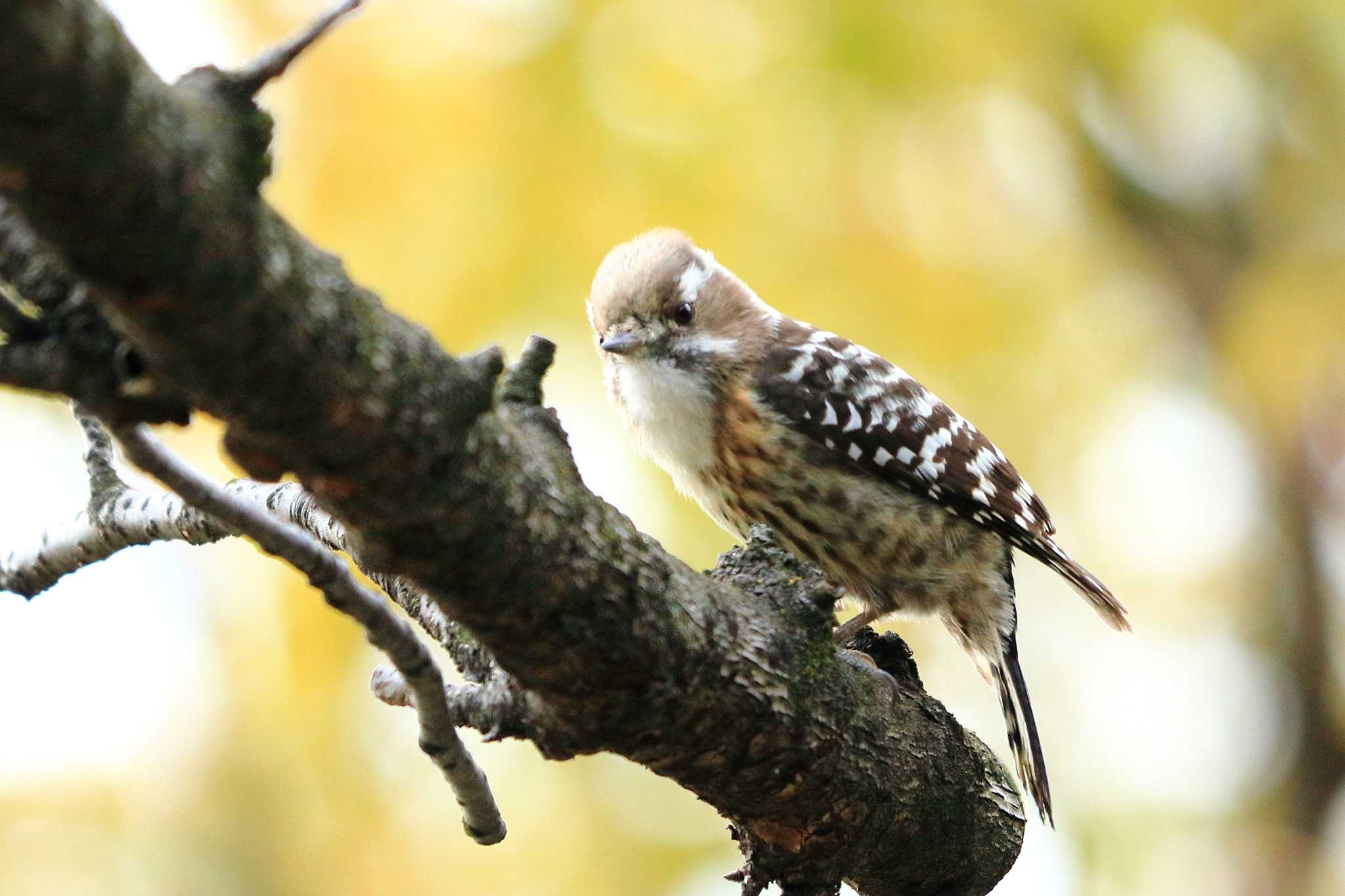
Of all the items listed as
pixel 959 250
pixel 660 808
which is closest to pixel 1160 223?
pixel 959 250

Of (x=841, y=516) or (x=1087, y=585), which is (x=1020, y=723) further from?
(x=841, y=516)

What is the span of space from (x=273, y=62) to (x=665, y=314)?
2905 mm

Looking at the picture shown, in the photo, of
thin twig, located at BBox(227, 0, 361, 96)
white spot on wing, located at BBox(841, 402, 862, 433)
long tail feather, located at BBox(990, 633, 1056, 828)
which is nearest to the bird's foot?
white spot on wing, located at BBox(841, 402, 862, 433)

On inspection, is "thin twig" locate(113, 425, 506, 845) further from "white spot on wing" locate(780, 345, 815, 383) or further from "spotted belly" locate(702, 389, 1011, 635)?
"white spot on wing" locate(780, 345, 815, 383)

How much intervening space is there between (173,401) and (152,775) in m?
4.83

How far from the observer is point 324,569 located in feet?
5.58

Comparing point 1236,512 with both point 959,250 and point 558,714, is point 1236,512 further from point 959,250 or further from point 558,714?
point 558,714

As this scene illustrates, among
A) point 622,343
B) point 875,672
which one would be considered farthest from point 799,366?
point 875,672

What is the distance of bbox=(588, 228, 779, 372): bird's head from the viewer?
416cm

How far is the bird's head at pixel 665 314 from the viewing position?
4164 mm

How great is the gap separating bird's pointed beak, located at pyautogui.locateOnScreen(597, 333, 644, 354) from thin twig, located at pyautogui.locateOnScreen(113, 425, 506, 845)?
2268 millimetres

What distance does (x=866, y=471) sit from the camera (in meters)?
4.00

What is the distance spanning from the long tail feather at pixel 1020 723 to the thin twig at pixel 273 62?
343 centimetres

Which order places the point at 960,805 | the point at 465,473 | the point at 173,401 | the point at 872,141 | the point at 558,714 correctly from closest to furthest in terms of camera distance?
the point at 173,401 → the point at 465,473 → the point at 558,714 → the point at 960,805 → the point at 872,141
